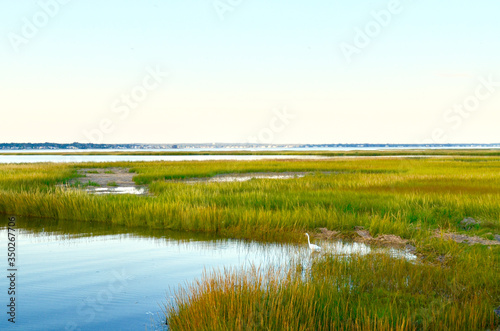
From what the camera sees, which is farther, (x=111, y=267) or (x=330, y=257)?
(x=111, y=267)

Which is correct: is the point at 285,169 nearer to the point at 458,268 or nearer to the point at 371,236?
the point at 371,236

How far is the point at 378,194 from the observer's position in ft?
66.6

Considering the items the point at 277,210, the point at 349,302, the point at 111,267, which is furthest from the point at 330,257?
the point at 277,210

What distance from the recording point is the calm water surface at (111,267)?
7867mm

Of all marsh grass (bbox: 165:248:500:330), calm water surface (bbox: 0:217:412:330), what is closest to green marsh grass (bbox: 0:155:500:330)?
marsh grass (bbox: 165:248:500:330)

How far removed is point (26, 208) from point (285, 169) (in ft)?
101

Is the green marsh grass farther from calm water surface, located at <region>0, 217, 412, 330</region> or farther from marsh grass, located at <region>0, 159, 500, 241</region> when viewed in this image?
calm water surface, located at <region>0, 217, 412, 330</region>

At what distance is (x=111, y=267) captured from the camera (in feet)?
36.7

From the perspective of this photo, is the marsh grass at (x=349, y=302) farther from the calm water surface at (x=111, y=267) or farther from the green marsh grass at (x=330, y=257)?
the calm water surface at (x=111, y=267)

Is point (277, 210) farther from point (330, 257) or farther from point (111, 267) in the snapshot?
point (111, 267)

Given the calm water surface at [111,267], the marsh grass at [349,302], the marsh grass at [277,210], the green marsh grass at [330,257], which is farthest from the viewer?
the marsh grass at [277,210]

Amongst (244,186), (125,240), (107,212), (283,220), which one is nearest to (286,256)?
(283,220)

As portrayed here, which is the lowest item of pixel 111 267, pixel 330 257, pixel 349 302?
pixel 111 267

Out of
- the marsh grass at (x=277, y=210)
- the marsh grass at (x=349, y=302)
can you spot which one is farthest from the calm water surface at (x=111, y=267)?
the marsh grass at (x=349, y=302)
